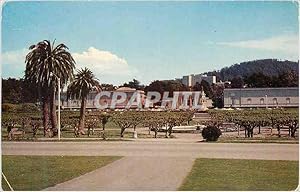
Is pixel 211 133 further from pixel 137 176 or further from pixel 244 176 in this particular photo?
pixel 137 176

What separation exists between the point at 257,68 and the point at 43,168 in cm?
253

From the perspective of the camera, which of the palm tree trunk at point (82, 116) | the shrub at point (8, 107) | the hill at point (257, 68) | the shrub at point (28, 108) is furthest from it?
the palm tree trunk at point (82, 116)

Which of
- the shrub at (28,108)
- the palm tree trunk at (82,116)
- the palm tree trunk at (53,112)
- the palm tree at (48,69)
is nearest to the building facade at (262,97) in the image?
the palm tree trunk at (82,116)

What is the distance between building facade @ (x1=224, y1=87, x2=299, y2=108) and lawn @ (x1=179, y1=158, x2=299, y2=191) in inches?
25.6

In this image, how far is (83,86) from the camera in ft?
19.6

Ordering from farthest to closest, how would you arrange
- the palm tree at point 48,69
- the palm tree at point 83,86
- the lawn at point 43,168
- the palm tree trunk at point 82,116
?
the palm tree trunk at point 82,116
the palm tree at point 83,86
the palm tree at point 48,69
the lawn at point 43,168

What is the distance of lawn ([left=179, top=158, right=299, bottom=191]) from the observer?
518 centimetres

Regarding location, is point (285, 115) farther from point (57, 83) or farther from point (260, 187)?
point (57, 83)

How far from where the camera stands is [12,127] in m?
5.86

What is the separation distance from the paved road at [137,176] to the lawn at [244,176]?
16 cm

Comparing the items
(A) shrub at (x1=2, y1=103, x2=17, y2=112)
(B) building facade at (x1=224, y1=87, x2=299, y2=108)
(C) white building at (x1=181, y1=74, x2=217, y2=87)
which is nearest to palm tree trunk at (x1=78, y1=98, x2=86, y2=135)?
(A) shrub at (x1=2, y1=103, x2=17, y2=112)

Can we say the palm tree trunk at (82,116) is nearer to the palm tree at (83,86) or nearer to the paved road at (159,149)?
the palm tree at (83,86)

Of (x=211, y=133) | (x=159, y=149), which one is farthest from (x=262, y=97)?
(x=159, y=149)

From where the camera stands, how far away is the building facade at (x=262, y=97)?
17.9 feet
